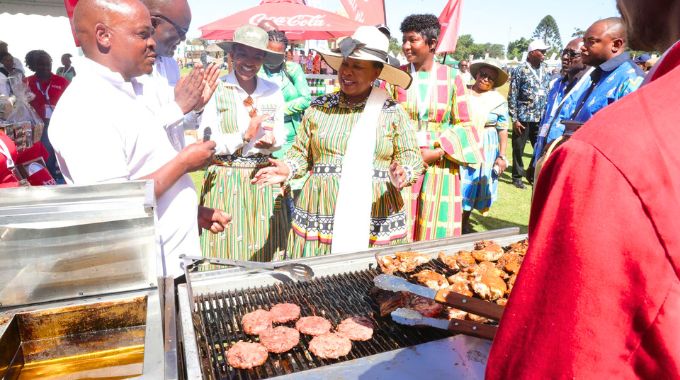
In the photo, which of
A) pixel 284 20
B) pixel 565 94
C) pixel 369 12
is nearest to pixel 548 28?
pixel 369 12

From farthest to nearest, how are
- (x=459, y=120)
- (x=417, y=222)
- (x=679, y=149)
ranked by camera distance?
(x=417, y=222) → (x=459, y=120) → (x=679, y=149)

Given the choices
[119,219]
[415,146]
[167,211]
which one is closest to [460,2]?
[415,146]

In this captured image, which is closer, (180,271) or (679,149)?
(679,149)

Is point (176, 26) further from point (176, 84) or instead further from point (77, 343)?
point (77, 343)

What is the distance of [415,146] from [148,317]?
2.38 m

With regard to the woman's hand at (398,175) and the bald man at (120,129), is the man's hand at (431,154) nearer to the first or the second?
the woman's hand at (398,175)

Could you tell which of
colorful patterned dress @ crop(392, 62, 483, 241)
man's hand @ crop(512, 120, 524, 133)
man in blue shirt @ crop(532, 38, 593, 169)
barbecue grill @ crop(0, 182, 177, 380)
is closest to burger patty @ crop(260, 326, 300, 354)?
barbecue grill @ crop(0, 182, 177, 380)

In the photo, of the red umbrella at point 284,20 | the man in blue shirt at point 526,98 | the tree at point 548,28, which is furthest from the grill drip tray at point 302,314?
the tree at point 548,28

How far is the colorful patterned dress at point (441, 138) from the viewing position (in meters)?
4.23

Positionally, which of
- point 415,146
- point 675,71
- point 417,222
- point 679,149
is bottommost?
point 417,222

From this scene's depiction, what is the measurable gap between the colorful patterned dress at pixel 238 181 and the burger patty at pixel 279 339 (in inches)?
92.3

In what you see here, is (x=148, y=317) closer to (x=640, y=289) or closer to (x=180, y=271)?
(x=180, y=271)

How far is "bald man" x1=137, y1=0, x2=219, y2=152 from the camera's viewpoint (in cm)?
261

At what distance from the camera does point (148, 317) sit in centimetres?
146
